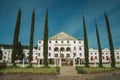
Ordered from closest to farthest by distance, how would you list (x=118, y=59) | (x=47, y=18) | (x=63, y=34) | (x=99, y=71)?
(x=99, y=71), (x=47, y=18), (x=63, y=34), (x=118, y=59)

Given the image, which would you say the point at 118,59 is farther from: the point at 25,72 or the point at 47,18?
the point at 25,72

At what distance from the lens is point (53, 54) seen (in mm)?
51312

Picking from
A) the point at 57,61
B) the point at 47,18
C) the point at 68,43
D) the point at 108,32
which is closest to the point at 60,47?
the point at 68,43

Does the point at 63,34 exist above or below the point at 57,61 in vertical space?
above

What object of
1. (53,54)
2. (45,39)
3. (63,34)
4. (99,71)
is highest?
(63,34)

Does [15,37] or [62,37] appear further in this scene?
[62,37]

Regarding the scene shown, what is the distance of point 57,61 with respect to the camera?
154ft

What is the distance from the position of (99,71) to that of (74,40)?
31.0 meters

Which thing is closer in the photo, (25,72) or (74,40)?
(25,72)

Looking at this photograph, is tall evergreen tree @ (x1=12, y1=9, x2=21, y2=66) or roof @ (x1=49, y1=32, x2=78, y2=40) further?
roof @ (x1=49, y1=32, x2=78, y2=40)

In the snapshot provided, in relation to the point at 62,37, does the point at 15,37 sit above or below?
below

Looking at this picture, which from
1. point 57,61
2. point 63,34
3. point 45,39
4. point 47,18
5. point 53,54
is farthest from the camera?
point 63,34

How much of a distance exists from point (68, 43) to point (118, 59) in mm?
27785

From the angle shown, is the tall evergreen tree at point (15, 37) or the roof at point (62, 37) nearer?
the tall evergreen tree at point (15, 37)
